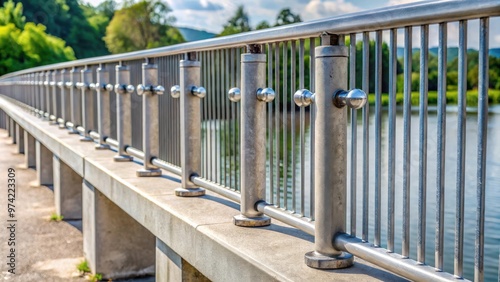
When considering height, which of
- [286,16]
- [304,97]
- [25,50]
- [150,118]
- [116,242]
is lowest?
[116,242]

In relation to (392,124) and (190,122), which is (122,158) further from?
(392,124)

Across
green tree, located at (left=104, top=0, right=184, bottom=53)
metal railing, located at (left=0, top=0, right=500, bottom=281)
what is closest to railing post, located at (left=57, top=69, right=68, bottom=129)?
metal railing, located at (left=0, top=0, right=500, bottom=281)

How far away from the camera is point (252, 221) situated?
398cm

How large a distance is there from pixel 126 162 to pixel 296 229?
361 cm

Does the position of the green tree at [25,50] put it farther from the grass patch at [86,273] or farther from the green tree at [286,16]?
the grass patch at [86,273]

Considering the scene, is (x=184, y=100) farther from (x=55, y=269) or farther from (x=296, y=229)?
(x=55, y=269)

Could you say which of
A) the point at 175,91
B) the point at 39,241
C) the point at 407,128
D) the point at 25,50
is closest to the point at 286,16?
the point at 25,50

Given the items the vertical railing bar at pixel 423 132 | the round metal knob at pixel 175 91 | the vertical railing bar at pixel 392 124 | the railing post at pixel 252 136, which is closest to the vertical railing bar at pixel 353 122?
the vertical railing bar at pixel 392 124

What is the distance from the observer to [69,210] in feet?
33.5

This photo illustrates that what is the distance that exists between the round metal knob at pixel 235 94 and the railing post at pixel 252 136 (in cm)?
17

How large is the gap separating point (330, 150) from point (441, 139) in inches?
24.1

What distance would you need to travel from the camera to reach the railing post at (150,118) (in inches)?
242

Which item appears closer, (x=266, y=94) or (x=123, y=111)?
(x=266, y=94)

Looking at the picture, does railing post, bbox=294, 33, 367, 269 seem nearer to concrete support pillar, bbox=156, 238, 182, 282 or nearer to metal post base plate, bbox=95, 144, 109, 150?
concrete support pillar, bbox=156, 238, 182, 282
